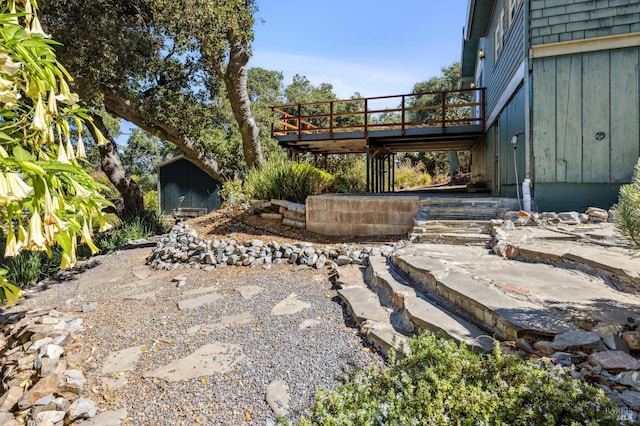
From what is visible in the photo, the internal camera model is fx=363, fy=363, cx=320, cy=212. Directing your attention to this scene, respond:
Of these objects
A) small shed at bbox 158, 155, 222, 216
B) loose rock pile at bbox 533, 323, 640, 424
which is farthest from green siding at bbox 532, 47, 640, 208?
small shed at bbox 158, 155, 222, 216

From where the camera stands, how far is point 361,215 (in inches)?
231

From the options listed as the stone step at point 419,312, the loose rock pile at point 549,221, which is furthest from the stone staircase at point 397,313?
the loose rock pile at point 549,221

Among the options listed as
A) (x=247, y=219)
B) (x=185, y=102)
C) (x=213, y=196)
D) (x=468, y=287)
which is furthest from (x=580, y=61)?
(x=213, y=196)

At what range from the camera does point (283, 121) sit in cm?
1062

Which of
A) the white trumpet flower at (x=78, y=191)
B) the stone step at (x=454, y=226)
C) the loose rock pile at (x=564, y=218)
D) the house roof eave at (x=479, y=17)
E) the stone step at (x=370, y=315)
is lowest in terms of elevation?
the stone step at (x=370, y=315)

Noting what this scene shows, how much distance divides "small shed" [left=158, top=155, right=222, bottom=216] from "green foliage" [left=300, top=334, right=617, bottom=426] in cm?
1463

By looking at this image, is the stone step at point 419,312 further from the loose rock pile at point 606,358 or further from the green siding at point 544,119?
the green siding at point 544,119

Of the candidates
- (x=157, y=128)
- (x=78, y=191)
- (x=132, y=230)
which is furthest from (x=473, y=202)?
(x=157, y=128)

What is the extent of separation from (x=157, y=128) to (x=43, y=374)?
779 centimetres

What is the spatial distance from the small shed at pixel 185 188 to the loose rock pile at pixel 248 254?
9.97 metres

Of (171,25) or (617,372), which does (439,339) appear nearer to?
(617,372)

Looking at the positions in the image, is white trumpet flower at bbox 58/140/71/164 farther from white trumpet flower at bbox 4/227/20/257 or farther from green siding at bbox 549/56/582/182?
green siding at bbox 549/56/582/182

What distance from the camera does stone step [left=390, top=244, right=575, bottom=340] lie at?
2012 mm

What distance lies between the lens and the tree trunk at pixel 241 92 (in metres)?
8.85
